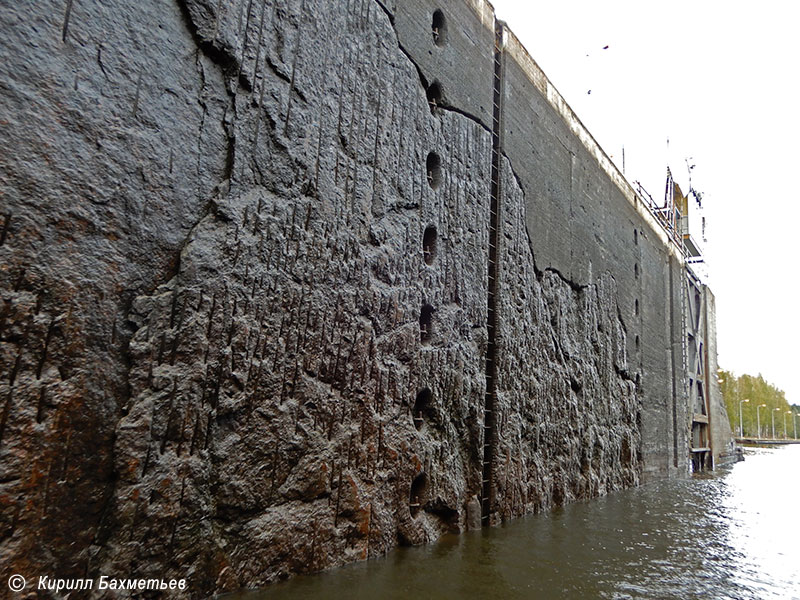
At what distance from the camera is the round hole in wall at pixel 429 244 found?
Result: 4.86 metres

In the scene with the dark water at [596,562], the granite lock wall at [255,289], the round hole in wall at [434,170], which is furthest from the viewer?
the round hole in wall at [434,170]

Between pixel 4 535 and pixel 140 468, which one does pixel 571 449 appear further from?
pixel 4 535

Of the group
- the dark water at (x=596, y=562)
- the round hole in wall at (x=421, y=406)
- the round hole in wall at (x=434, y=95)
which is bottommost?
the dark water at (x=596, y=562)

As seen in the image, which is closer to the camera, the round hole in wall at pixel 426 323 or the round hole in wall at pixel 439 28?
the round hole in wall at pixel 426 323

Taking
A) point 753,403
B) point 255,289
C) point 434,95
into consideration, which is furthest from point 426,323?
point 753,403

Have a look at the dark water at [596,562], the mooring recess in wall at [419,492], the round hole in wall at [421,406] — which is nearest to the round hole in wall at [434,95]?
the round hole in wall at [421,406]

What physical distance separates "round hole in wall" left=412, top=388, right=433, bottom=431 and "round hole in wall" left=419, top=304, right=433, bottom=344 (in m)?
0.41

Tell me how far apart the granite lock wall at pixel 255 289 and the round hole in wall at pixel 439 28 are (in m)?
0.04

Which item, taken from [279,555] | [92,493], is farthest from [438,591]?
[92,493]

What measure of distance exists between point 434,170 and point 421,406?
201 cm

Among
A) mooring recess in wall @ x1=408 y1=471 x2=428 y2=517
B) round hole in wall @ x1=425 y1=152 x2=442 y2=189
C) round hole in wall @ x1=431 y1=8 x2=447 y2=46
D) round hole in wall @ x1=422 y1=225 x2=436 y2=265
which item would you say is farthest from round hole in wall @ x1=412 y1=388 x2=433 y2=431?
round hole in wall @ x1=431 y1=8 x2=447 y2=46

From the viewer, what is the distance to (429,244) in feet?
16.1

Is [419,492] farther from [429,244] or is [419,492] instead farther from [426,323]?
[429,244]

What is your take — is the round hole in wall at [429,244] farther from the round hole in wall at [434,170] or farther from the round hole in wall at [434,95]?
the round hole in wall at [434,95]
